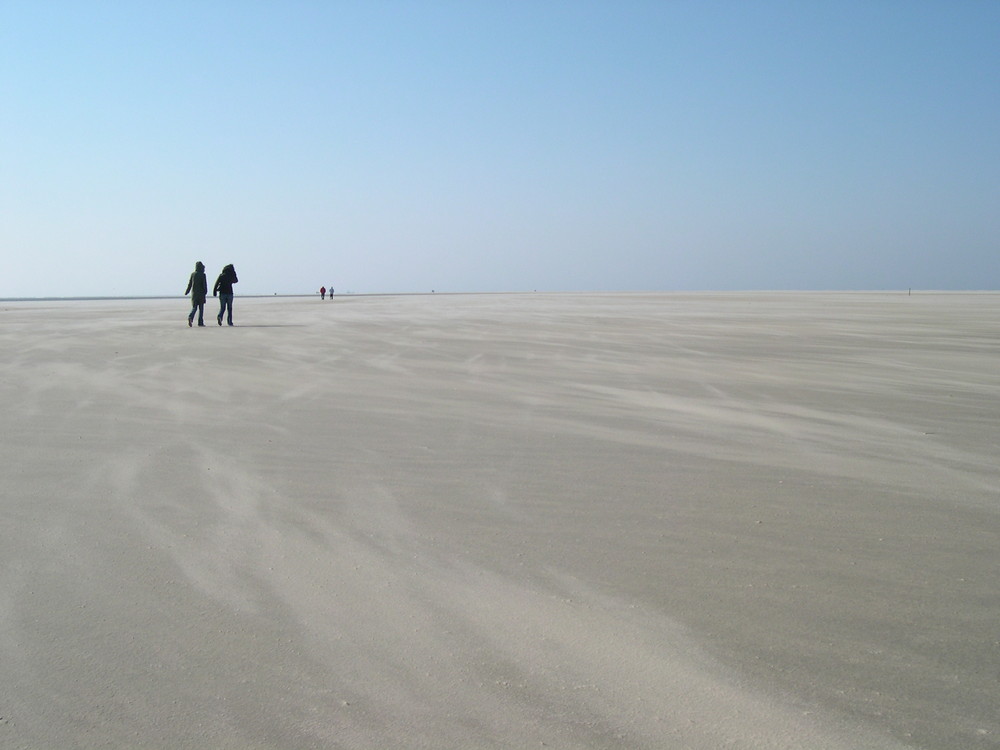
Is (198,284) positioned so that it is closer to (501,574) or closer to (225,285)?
(225,285)

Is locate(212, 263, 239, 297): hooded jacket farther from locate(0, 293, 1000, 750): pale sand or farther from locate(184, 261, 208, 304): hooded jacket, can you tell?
locate(0, 293, 1000, 750): pale sand

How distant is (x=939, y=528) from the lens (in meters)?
3.79

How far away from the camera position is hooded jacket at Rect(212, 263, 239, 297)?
21.2 meters

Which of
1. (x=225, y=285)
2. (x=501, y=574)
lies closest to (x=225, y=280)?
(x=225, y=285)

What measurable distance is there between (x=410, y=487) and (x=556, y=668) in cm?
214

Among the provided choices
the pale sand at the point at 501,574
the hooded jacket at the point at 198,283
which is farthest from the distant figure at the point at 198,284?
the pale sand at the point at 501,574

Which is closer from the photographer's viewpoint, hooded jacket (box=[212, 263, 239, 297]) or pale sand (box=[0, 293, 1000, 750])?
pale sand (box=[0, 293, 1000, 750])

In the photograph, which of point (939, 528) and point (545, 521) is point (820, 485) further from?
point (545, 521)

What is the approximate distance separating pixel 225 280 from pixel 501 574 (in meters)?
19.9

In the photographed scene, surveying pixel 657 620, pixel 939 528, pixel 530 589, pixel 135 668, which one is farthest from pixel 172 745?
pixel 939 528

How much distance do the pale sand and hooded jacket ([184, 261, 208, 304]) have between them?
1440cm

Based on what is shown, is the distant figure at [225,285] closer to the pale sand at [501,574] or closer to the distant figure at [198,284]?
the distant figure at [198,284]

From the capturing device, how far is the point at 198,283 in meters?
21.2

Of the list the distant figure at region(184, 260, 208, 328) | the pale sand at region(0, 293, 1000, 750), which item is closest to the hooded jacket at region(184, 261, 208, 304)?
the distant figure at region(184, 260, 208, 328)
